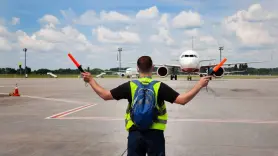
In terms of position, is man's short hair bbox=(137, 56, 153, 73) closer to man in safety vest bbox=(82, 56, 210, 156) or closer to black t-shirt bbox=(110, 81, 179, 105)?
man in safety vest bbox=(82, 56, 210, 156)

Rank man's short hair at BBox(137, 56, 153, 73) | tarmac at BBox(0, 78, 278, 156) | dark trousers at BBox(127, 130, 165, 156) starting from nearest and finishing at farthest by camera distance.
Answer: dark trousers at BBox(127, 130, 165, 156) → man's short hair at BBox(137, 56, 153, 73) → tarmac at BBox(0, 78, 278, 156)

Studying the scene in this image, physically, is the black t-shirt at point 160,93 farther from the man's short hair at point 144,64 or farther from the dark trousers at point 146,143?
the dark trousers at point 146,143

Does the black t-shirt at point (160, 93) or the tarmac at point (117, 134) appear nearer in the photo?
the black t-shirt at point (160, 93)

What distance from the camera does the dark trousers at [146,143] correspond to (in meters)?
3.48

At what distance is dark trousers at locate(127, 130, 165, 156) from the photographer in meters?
3.48

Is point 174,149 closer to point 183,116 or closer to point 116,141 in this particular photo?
point 116,141

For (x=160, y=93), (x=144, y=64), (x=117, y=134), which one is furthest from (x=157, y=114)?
(x=117, y=134)

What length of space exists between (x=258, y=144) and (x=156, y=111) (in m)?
4.33

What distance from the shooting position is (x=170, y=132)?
8445mm

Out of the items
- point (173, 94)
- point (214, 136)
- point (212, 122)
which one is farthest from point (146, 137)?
point (212, 122)

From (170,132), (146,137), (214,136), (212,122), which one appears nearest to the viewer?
(146,137)

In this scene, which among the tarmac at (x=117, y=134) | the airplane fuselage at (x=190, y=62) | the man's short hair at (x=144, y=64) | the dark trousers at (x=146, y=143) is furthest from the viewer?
the airplane fuselage at (x=190, y=62)

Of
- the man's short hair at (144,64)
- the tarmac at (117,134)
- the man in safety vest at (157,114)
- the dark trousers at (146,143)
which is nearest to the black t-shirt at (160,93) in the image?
the man in safety vest at (157,114)

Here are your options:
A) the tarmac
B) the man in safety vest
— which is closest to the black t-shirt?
the man in safety vest
